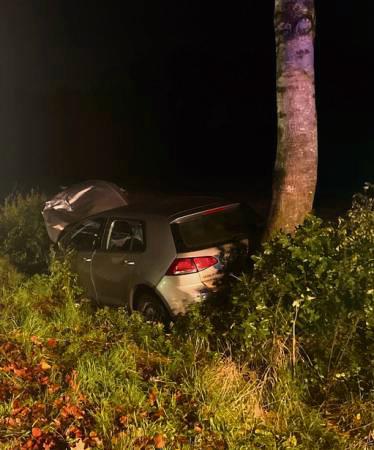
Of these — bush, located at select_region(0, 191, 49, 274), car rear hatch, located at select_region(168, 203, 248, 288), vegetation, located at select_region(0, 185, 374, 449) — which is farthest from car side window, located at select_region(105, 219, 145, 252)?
bush, located at select_region(0, 191, 49, 274)

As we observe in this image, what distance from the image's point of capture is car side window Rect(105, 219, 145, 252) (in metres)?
5.96

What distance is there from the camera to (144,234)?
589 cm

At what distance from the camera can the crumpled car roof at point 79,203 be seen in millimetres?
9055

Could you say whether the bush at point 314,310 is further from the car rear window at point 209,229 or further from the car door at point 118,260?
the car door at point 118,260

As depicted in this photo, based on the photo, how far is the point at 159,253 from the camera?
5.61 meters

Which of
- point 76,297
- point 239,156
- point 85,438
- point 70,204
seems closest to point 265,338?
point 85,438

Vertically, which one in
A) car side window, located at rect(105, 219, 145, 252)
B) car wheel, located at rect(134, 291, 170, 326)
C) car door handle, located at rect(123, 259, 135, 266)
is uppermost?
car side window, located at rect(105, 219, 145, 252)

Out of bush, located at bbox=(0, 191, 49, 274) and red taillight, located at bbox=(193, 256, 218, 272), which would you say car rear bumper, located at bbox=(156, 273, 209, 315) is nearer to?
red taillight, located at bbox=(193, 256, 218, 272)

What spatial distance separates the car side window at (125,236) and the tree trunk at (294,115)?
1.49m

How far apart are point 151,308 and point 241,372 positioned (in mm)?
1913

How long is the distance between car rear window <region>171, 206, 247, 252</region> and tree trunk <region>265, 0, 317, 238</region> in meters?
0.65

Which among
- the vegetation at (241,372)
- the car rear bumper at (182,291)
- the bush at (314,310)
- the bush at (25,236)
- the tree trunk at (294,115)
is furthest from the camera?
the bush at (25,236)

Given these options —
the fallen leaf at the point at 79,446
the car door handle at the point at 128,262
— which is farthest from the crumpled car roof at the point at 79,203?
the fallen leaf at the point at 79,446

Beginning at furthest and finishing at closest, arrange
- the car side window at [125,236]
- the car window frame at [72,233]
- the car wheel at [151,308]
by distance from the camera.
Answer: the car window frame at [72,233] → the car side window at [125,236] → the car wheel at [151,308]
